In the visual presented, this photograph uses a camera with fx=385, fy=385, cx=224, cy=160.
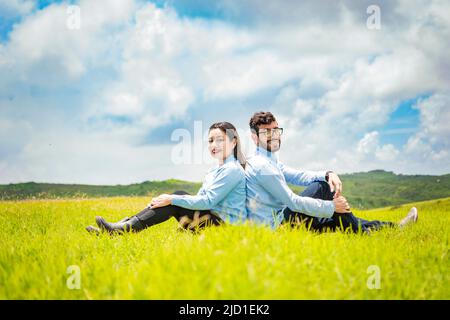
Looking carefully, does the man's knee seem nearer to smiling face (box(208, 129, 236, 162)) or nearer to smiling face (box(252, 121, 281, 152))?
smiling face (box(252, 121, 281, 152))

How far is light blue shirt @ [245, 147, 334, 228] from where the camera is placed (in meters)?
5.59

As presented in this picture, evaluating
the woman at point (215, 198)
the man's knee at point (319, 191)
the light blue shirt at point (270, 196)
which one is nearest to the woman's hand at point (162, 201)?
the woman at point (215, 198)

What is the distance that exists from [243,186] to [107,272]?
2.48 m

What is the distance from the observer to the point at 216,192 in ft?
19.1

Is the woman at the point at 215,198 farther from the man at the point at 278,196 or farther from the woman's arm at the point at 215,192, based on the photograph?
the man at the point at 278,196

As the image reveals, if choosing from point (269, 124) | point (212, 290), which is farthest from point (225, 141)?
point (212, 290)

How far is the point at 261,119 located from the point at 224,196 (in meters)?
1.30

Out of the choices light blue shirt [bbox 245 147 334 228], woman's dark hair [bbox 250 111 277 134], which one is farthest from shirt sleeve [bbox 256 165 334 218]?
woman's dark hair [bbox 250 111 277 134]

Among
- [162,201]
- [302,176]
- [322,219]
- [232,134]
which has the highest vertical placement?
[232,134]

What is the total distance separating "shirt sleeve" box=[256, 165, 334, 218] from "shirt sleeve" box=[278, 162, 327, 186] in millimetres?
1040

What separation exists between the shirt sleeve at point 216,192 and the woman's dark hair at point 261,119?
0.74m

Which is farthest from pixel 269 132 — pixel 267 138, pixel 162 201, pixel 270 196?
pixel 162 201

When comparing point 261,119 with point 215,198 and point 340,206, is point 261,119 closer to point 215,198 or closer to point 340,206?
point 215,198

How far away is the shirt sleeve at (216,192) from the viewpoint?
5.80 meters
